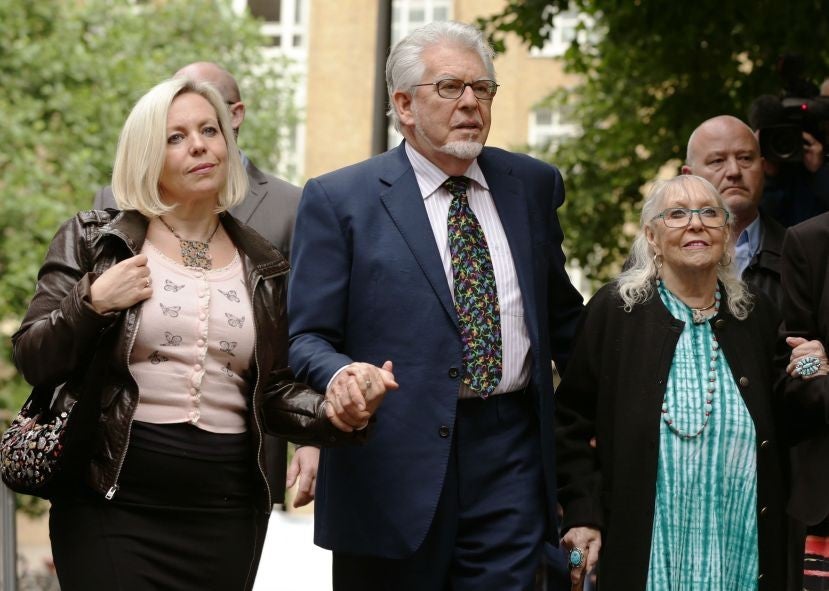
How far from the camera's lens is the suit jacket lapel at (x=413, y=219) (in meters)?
5.93

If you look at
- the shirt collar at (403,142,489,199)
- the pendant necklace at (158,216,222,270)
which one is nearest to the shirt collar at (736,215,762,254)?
the shirt collar at (403,142,489,199)

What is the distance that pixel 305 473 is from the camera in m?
6.47

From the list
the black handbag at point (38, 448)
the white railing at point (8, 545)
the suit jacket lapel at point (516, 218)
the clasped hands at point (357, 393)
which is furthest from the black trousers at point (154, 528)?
the white railing at point (8, 545)

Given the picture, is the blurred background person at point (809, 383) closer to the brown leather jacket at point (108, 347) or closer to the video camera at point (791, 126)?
the brown leather jacket at point (108, 347)

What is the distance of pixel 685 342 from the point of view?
249 inches

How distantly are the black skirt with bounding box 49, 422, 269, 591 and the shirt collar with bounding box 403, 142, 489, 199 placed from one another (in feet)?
3.85

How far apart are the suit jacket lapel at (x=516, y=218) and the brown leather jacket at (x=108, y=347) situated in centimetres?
82

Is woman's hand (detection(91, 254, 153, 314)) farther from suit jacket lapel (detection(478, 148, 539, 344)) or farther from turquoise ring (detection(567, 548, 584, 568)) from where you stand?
turquoise ring (detection(567, 548, 584, 568))

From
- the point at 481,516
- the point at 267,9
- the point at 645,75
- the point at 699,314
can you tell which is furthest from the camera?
the point at 267,9

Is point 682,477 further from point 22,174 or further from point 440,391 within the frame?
point 22,174

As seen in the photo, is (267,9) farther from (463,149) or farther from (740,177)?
(463,149)

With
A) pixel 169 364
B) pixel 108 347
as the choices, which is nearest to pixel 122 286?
pixel 108 347

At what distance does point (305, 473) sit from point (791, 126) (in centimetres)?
319

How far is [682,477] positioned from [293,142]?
34.2 metres
